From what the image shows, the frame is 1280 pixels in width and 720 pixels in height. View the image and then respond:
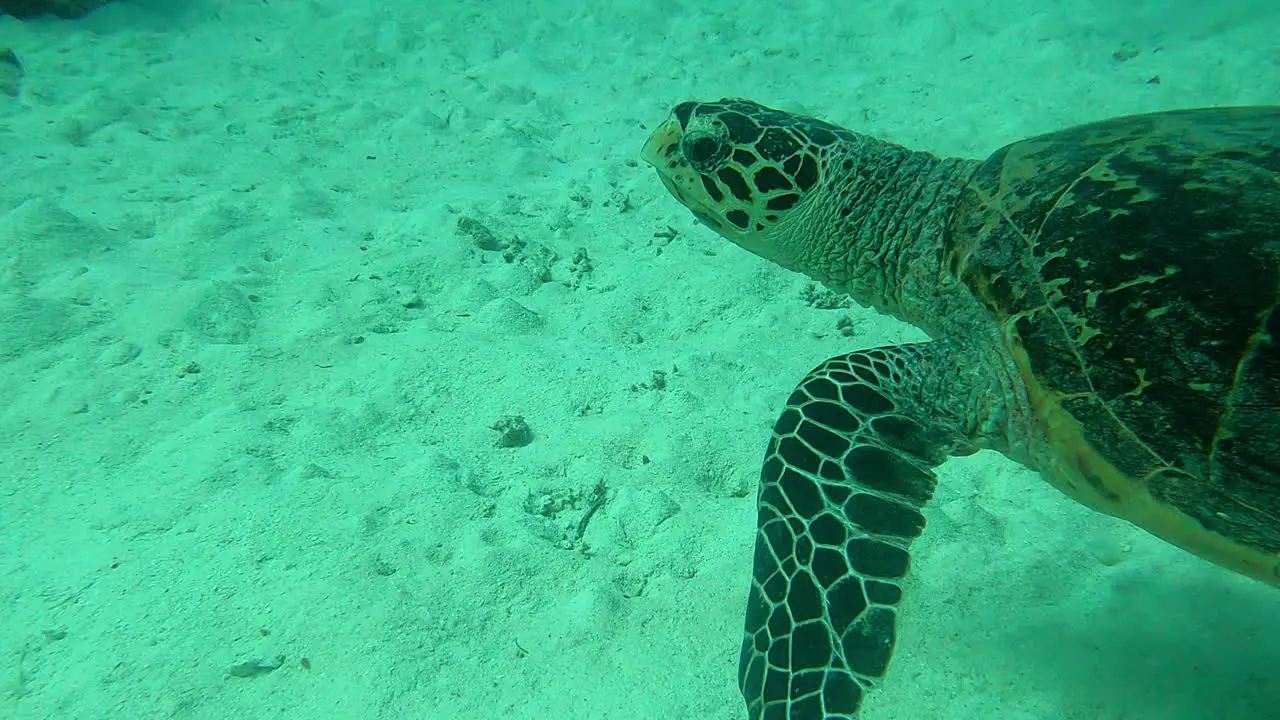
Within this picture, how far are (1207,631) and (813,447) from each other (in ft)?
4.53

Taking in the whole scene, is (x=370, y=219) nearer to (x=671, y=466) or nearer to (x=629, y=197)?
(x=629, y=197)

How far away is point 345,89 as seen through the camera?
5.53 metres

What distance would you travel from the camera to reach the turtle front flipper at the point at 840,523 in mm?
1581

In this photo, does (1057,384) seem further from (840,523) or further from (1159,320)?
(840,523)

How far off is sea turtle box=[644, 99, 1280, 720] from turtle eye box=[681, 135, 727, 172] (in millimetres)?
927

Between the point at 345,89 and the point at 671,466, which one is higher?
the point at 345,89

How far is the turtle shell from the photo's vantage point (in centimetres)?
145

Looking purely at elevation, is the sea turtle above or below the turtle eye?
below

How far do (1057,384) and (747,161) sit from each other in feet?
5.24

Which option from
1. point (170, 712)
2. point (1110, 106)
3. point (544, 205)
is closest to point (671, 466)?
point (170, 712)

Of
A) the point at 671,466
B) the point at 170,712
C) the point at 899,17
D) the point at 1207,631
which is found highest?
the point at 899,17

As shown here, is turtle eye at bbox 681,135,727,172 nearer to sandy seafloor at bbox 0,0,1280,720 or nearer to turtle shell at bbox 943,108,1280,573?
sandy seafloor at bbox 0,0,1280,720

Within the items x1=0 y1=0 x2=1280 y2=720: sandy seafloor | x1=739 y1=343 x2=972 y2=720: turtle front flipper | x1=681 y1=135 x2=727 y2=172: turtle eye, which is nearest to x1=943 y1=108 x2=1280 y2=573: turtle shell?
x1=739 y1=343 x2=972 y2=720: turtle front flipper

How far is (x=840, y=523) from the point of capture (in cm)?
176
